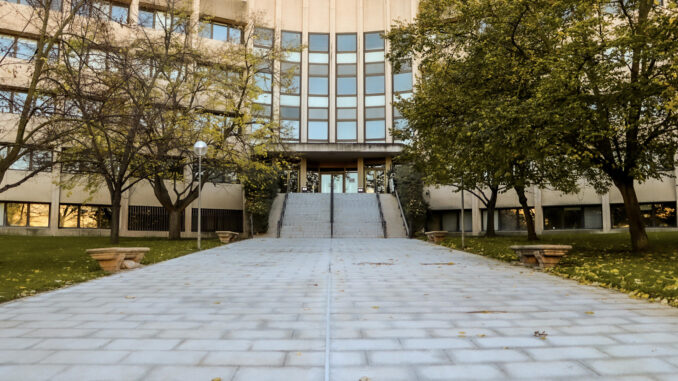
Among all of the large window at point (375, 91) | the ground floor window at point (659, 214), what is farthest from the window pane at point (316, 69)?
the ground floor window at point (659, 214)

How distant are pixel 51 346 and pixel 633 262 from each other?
10612 mm

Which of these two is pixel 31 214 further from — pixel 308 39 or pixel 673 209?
pixel 673 209

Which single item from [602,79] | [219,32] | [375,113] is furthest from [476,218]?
[219,32]

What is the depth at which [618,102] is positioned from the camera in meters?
10.1

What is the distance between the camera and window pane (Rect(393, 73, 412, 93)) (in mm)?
33562

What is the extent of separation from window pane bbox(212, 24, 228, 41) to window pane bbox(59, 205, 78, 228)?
1445 cm

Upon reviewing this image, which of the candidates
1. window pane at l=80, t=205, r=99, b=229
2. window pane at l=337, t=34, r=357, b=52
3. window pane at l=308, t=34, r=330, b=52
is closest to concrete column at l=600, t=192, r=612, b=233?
window pane at l=337, t=34, r=357, b=52

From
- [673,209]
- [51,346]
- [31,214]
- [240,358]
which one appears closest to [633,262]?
[240,358]

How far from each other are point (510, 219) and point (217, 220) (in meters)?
18.1

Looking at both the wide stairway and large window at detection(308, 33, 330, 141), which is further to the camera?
large window at detection(308, 33, 330, 141)

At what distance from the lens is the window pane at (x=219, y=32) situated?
3100cm

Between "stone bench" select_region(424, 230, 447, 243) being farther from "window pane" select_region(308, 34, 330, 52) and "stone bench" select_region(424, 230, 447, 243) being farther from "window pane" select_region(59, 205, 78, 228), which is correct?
"window pane" select_region(308, 34, 330, 52)

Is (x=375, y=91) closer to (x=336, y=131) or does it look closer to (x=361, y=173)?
(x=336, y=131)

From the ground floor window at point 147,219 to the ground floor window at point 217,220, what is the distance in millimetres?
1779
